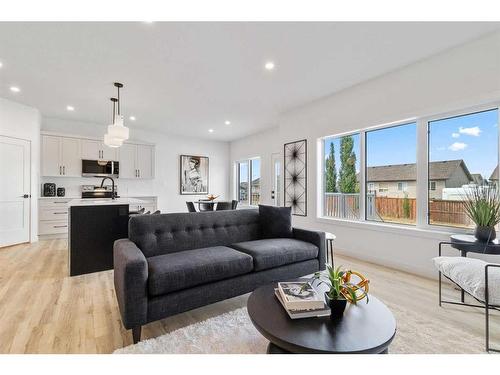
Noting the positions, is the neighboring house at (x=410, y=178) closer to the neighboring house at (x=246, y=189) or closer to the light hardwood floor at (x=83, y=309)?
the light hardwood floor at (x=83, y=309)

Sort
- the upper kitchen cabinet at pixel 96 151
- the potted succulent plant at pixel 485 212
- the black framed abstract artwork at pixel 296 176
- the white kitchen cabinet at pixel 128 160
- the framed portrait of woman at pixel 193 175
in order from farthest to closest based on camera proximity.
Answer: the framed portrait of woman at pixel 193 175
the white kitchen cabinet at pixel 128 160
the upper kitchen cabinet at pixel 96 151
the black framed abstract artwork at pixel 296 176
the potted succulent plant at pixel 485 212

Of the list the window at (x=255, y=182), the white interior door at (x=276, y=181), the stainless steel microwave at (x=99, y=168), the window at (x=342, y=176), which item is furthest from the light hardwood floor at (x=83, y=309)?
the window at (x=255, y=182)

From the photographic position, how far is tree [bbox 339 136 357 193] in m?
4.07

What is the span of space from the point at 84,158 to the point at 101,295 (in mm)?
4185

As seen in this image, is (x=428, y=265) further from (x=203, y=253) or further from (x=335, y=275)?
(x=203, y=253)

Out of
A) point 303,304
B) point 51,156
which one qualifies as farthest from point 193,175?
point 303,304

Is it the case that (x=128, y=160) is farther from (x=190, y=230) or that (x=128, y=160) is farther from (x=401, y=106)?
(x=401, y=106)

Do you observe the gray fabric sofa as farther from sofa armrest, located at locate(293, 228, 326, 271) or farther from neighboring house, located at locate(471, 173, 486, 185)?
neighboring house, located at locate(471, 173, 486, 185)

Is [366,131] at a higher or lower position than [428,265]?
higher

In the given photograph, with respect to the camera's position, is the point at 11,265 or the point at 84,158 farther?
the point at 84,158

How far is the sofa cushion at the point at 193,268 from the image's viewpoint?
179 cm

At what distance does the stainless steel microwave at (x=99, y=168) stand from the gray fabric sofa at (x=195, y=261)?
4.19 m
